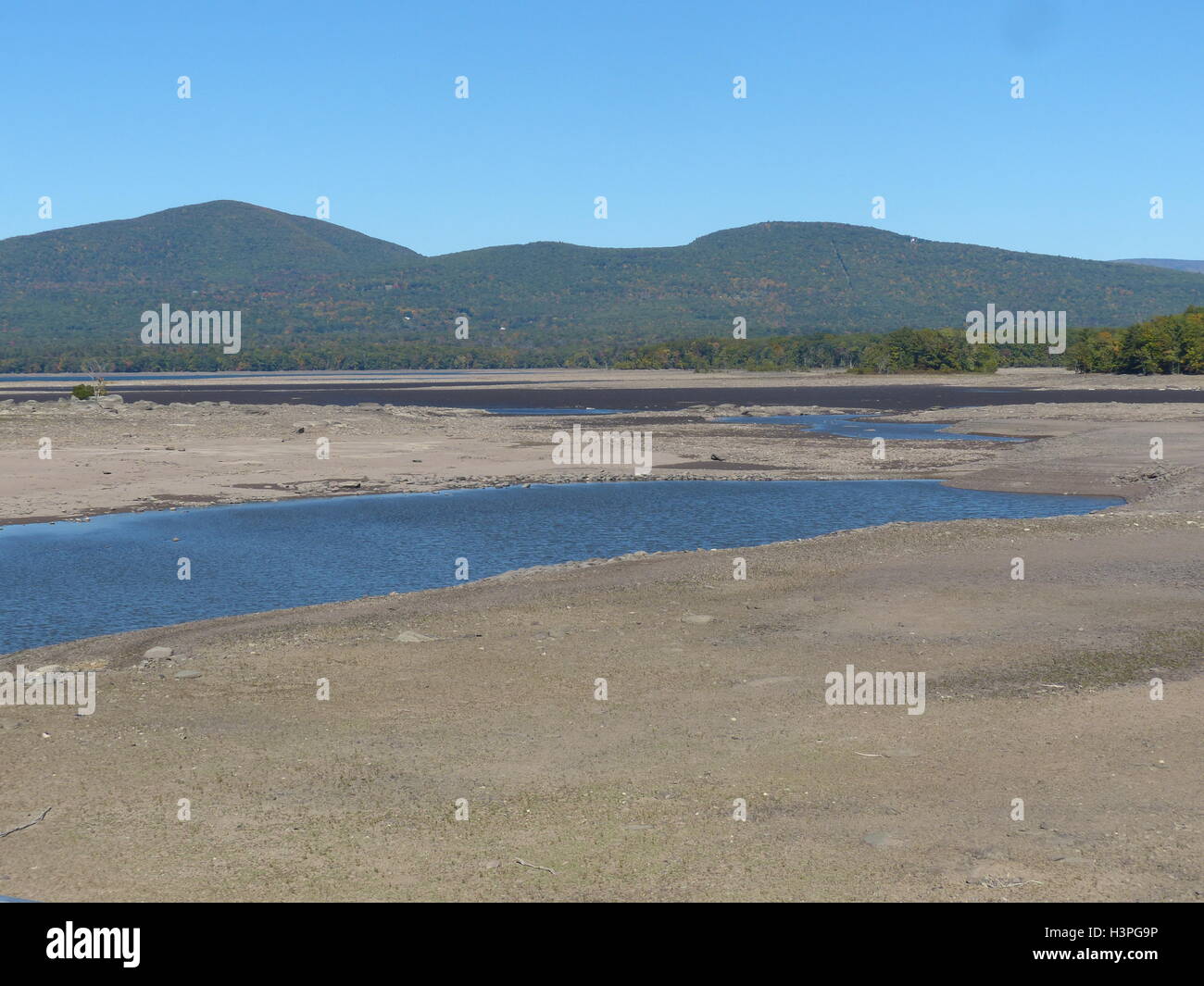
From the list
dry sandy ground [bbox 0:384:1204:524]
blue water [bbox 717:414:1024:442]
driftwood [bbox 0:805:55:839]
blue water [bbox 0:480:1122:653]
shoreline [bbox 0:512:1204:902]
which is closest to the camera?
shoreline [bbox 0:512:1204:902]

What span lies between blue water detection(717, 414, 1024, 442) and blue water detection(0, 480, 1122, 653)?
2252 cm

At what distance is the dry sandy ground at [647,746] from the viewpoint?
10.1m

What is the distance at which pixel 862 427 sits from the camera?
3068 inches

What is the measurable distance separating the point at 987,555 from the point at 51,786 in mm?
19087

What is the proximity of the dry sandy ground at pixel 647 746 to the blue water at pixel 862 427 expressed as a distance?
4454 cm

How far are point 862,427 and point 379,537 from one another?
49993 millimetres

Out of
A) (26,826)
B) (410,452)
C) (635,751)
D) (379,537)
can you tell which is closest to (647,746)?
(635,751)

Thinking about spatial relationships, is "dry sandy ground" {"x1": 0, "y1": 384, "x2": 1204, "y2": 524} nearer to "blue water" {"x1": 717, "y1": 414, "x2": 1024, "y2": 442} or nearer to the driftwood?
"blue water" {"x1": 717, "y1": 414, "x2": 1024, "y2": 442}

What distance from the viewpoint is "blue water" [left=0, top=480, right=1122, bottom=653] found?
79.6ft

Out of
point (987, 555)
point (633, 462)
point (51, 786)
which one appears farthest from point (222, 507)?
point (51, 786)

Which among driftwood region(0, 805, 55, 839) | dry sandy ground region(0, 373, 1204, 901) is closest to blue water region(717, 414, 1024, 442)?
dry sandy ground region(0, 373, 1204, 901)

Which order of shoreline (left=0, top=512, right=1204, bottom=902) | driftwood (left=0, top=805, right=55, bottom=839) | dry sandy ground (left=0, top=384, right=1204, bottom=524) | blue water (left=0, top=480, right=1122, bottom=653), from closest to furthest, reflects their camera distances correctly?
1. shoreline (left=0, top=512, right=1204, bottom=902)
2. driftwood (left=0, top=805, right=55, bottom=839)
3. blue water (left=0, top=480, right=1122, bottom=653)
4. dry sandy ground (left=0, top=384, right=1204, bottom=524)

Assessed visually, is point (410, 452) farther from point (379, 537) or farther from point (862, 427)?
point (862, 427)
